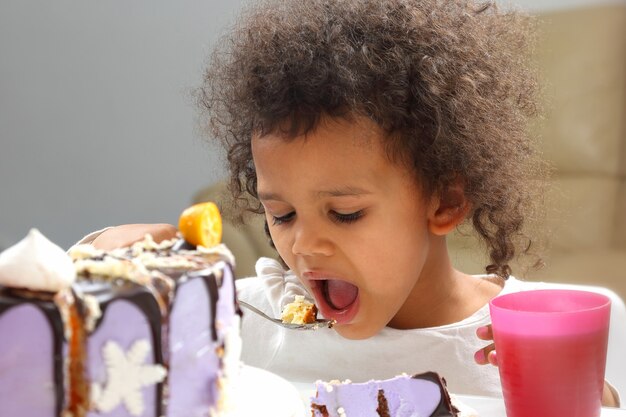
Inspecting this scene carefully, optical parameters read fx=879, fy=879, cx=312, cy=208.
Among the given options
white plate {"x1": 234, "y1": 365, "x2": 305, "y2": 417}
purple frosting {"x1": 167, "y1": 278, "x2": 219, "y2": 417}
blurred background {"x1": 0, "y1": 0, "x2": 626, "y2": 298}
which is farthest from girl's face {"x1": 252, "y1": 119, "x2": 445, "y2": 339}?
blurred background {"x1": 0, "y1": 0, "x2": 626, "y2": 298}

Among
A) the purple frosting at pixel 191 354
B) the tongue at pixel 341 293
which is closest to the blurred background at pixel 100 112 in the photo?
the tongue at pixel 341 293

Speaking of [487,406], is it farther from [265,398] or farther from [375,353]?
[375,353]

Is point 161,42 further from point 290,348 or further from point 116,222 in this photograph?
point 290,348

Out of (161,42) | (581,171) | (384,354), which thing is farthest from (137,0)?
(384,354)

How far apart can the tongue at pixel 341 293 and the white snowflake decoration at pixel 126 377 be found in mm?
660

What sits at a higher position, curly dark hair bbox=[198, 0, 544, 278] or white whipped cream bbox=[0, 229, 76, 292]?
curly dark hair bbox=[198, 0, 544, 278]

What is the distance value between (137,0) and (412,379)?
3.01m

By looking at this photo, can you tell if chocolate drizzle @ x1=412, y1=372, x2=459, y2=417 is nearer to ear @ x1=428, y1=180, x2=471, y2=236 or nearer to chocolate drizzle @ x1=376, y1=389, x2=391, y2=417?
chocolate drizzle @ x1=376, y1=389, x2=391, y2=417

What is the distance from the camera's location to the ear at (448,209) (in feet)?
4.25

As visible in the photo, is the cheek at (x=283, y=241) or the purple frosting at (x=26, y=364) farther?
the cheek at (x=283, y=241)

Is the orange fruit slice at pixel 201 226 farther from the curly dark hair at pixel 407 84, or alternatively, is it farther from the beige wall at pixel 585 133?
the beige wall at pixel 585 133

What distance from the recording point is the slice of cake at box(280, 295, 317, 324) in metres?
1.34

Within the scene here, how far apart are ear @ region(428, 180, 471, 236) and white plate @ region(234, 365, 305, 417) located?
473 millimetres

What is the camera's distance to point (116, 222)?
12.3ft
